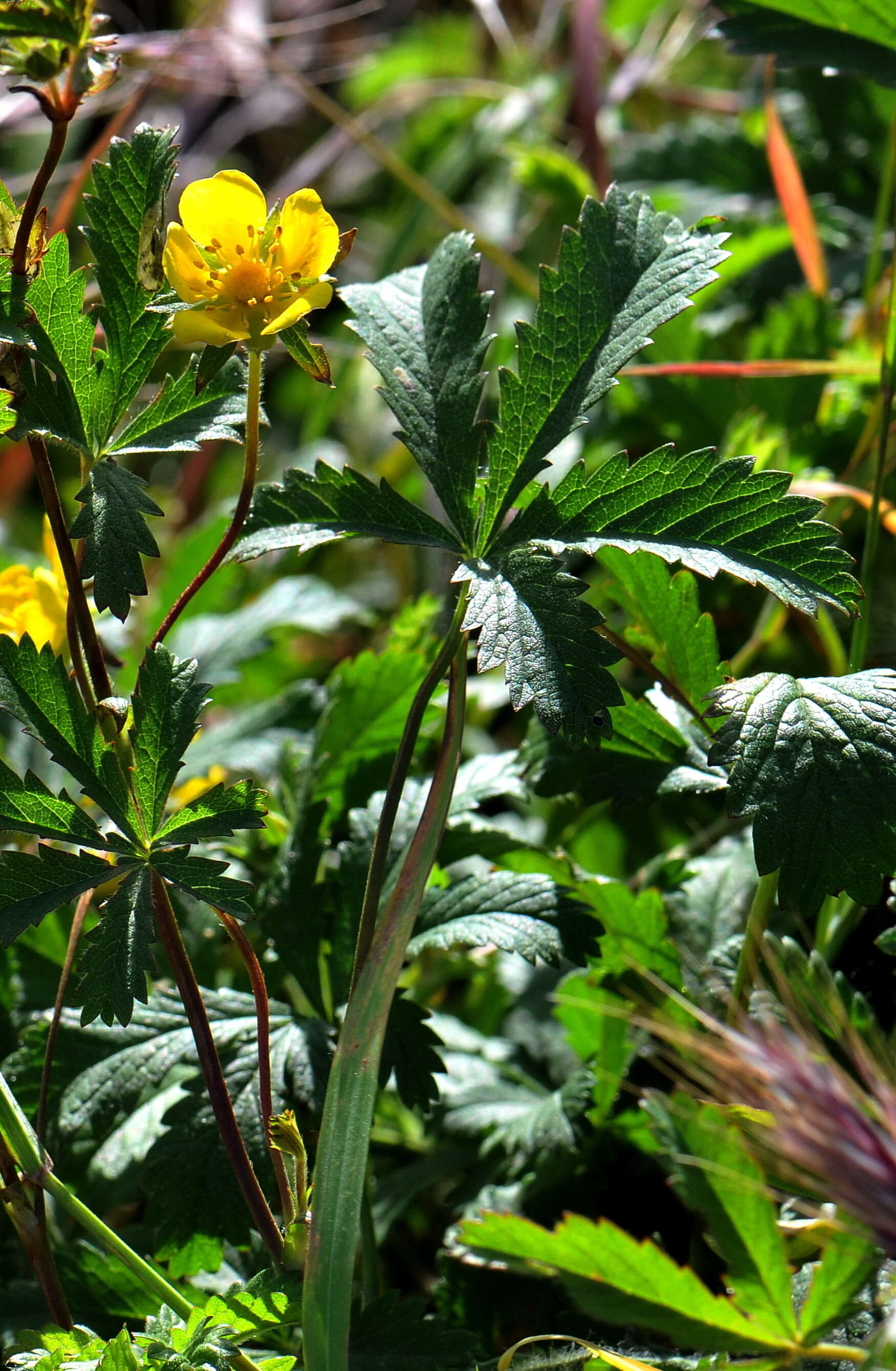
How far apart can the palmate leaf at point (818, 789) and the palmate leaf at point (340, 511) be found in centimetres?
31

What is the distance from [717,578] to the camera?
1570mm

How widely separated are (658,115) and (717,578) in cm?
164

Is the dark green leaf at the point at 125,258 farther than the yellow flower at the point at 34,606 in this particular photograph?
No

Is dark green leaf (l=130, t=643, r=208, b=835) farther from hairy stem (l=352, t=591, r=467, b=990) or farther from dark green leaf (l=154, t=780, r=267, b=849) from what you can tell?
hairy stem (l=352, t=591, r=467, b=990)

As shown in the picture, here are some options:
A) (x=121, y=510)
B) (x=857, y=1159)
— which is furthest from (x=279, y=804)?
(x=857, y=1159)

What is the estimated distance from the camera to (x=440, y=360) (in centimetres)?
105

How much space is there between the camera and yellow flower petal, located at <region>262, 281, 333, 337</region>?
0.86 m

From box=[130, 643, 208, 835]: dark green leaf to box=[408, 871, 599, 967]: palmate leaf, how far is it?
11.7 inches

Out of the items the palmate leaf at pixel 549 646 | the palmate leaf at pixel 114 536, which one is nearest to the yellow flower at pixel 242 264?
the palmate leaf at pixel 114 536

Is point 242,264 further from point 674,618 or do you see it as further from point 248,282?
point 674,618

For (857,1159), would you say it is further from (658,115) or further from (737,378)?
(658,115)

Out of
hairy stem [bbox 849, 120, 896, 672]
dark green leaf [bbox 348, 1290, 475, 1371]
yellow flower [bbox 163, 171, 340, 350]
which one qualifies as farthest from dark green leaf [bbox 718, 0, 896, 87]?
dark green leaf [bbox 348, 1290, 475, 1371]

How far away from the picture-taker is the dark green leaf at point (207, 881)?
2.77ft

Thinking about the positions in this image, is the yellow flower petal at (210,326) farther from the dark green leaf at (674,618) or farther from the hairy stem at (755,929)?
the hairy stem at (755,929)
